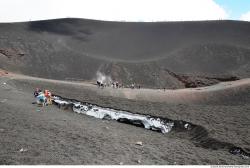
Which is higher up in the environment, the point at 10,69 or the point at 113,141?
the point at 10,69

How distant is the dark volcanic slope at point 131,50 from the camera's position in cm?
4184

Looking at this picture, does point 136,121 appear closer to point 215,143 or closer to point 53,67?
point 215,143

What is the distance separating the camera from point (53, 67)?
44156 mm

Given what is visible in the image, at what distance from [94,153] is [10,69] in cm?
3690

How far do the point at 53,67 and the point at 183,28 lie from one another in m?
20.9

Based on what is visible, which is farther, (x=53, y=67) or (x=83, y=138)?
(x=53, y=67)

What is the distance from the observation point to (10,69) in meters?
43.3

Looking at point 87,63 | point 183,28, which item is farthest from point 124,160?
point 183,28

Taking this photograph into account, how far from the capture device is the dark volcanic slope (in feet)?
137

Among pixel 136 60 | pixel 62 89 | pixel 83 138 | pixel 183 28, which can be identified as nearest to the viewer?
pixel 83 138

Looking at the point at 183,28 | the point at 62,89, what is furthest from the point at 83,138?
the point at 183,28

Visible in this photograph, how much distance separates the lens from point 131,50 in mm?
50438

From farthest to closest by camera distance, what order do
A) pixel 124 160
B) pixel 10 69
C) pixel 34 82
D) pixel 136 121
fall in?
pixel 10 69 < pixel 34 82 < pixel 136 121 < pixel 124 160

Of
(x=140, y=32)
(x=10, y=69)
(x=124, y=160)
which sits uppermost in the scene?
(x=140, y=32)
